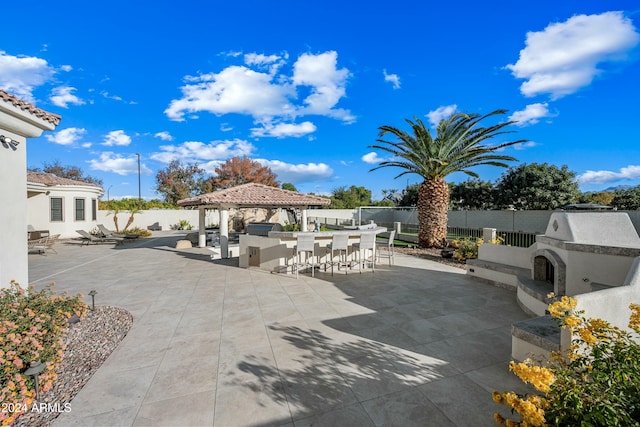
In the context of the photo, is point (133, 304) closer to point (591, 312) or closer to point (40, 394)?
point (40, 394)

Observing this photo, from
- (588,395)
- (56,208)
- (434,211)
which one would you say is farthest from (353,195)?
(588,395)

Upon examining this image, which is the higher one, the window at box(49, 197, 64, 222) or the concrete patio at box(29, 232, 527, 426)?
the window at box(49, 197, 64, 222)

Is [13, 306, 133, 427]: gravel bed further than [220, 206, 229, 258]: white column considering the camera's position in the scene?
No

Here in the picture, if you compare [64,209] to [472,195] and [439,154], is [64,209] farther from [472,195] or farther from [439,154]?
[472,195]

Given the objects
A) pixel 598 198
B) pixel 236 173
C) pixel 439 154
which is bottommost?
pixel 598 198

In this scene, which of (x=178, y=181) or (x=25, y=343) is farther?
(x=178, y=181)

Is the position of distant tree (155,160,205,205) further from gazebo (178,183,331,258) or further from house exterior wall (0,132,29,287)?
house exterior wall (0,132,29,287)

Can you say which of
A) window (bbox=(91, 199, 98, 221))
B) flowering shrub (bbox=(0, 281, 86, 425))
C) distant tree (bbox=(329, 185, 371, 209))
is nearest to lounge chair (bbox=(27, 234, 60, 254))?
window (bbox=(91, 199, 98, 221))

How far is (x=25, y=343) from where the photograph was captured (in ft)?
9.09

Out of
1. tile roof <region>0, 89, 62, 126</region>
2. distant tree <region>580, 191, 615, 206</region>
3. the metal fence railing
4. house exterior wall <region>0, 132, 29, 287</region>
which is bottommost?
the metal fence railing

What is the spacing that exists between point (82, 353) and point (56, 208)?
20835 millimetres

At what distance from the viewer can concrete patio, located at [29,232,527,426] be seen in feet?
8.68

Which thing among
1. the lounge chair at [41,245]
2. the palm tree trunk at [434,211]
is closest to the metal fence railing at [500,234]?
the palm tree trunk at [434,211]

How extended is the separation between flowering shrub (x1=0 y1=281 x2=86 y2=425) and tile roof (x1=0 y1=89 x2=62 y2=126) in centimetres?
301
